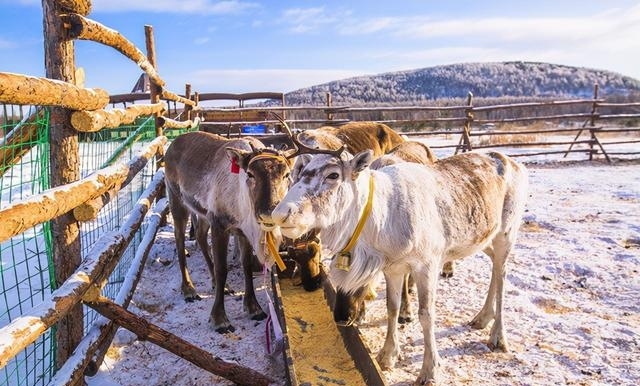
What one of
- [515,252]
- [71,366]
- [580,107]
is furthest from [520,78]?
[71,366]

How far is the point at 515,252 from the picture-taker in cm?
621

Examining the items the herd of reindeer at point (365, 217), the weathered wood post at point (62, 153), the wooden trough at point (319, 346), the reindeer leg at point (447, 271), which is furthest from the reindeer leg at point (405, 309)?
the weathered wood post at point (62, 153)

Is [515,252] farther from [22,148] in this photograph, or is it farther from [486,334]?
[22,148]

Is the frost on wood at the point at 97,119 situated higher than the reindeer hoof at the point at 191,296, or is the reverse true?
the frost on wood at the point at 97,119

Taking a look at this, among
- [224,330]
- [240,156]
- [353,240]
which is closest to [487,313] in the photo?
[353,240]

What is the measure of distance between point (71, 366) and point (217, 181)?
2.42 meters

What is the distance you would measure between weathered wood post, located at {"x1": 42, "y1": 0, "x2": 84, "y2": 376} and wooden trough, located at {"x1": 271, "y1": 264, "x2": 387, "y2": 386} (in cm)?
141

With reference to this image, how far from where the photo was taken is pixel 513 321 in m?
4.41

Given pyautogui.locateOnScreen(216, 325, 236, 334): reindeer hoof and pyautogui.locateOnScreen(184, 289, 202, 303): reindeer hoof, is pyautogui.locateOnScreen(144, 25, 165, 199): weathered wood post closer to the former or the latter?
pyautogui.locateOnScreen(184, 289, 202, 303): reindeer hoof

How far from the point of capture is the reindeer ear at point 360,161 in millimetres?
3119

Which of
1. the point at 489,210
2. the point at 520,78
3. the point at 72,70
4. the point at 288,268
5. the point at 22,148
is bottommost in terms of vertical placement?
the point at 288,268

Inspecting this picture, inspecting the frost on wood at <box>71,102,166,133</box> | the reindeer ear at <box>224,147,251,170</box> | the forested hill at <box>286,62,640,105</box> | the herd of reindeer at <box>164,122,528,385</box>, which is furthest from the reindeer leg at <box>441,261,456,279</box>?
the forested hill at <box>286,62,640,105</box>

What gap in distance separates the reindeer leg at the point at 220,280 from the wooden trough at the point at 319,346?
21.2 inches

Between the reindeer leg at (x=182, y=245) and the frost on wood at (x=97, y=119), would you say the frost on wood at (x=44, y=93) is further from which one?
the reindeer leg at (x=182, y=245)
